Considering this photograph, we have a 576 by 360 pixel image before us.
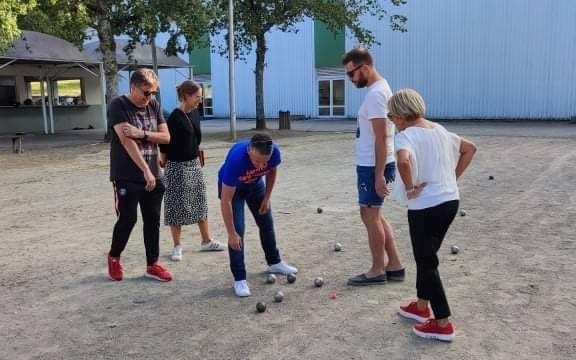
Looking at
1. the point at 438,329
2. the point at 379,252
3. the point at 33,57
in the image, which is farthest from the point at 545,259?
the point at 33,57

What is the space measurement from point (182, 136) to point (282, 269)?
1.56m

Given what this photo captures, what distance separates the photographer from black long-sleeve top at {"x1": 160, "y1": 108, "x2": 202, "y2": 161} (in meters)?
5.00

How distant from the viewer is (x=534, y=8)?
82.0ft

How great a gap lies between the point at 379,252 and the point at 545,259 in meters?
1.75

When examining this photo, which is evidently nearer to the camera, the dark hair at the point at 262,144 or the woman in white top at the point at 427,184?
the woman in white top at the point at 427,184

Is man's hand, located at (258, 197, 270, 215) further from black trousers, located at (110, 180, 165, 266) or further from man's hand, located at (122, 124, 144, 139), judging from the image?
man's hand, located at (122, 124, 144, 139)

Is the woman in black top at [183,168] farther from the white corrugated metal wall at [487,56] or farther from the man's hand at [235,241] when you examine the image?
the white corrugated metal wall at [487,56]

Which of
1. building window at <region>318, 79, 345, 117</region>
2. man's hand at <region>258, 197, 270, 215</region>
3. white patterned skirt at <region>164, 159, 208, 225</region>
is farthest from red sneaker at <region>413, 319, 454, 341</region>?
building window at <region>318, 79, 345, 117</region>

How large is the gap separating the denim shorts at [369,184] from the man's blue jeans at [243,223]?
0.83 metres

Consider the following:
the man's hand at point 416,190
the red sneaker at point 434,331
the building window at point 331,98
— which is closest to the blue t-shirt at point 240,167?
the man's hand at point 416,190

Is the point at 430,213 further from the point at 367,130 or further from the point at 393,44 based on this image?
the point at 393,44

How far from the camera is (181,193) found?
5.15m

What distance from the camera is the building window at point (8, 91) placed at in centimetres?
2295

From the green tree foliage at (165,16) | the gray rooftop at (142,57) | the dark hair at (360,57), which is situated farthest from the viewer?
the gray rooftop at (142,57)
